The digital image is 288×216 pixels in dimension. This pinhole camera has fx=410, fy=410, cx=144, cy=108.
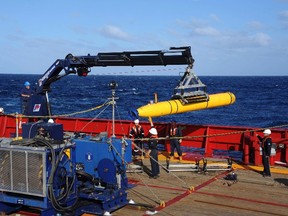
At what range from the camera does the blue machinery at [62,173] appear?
9.30 m

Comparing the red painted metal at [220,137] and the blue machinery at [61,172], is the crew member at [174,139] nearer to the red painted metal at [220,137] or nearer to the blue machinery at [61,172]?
the red painted metal at [220,137]

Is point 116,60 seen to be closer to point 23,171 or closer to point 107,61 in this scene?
point 107,61

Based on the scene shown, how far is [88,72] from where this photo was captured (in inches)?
549

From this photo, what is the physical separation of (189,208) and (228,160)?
4891 mm

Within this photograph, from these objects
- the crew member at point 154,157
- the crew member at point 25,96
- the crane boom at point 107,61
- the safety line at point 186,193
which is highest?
the crane boom at point 107,61

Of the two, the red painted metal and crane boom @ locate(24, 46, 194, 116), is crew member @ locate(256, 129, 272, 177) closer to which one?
the red painted metal

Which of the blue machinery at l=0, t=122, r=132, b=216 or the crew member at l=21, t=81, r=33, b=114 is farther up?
the crew member at l=21, t=81, r=33, b=114

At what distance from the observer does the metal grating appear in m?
9.23

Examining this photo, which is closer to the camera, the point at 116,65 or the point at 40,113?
the point at 116,65

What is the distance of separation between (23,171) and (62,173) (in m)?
0.89

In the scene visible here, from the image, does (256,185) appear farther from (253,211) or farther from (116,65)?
(116,65)

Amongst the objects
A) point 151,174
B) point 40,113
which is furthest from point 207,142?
point 40,113

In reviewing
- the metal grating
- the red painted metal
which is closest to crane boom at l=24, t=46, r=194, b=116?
the red painted metal

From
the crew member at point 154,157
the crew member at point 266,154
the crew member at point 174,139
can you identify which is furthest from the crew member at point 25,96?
the crew member at point 266,154
